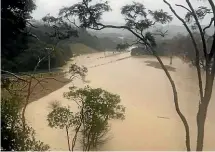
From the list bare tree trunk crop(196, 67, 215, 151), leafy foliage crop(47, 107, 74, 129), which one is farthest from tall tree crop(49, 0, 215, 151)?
leafy foliage crop(47, 107, 74, 129)

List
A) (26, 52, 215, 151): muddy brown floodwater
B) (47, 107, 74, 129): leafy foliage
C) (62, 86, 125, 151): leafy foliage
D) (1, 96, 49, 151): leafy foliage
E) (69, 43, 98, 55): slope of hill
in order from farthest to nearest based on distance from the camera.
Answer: (69, 43, 98, 55): slope of hill < (26, 52, 215, 151): muddy brown floodwater < (62, 86, 125, 151): leafy foliage < (47, 107, 74, 129): leafy foliage < (1, 96, 49, 151): leafy foliage

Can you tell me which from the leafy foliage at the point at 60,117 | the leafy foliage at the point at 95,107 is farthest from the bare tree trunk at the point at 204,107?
the leafy foliage at the point at 60,117

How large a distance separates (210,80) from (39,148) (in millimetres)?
2484

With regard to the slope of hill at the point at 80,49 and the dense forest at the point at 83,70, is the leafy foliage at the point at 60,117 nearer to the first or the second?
the dense forest at the point at 83,70

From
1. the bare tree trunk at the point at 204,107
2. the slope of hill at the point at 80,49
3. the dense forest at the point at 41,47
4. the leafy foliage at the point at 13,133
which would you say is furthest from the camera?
the slope of hill at the point at 80,49

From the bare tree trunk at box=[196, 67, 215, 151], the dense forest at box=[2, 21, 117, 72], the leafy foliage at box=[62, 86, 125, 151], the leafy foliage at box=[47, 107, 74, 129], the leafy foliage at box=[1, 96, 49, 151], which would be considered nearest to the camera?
the leafy foliage at box=[1, 96, 49, 151]

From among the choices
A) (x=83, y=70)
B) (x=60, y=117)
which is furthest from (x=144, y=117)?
(x=60, y=117)

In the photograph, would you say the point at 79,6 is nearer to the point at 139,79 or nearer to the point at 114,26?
the point at 114,26

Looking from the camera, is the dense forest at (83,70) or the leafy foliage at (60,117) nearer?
the dense forest at (83,70)

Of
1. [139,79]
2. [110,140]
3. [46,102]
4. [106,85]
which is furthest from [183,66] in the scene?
[110,140]

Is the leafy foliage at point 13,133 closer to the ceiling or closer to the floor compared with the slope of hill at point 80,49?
closer to the floor

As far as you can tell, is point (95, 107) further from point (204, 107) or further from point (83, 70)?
point (204, 107)

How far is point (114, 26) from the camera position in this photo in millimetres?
5109

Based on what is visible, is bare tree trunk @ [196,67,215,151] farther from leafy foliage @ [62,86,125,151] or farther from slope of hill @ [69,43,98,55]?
slope of hill @ [69,43,98,55]
